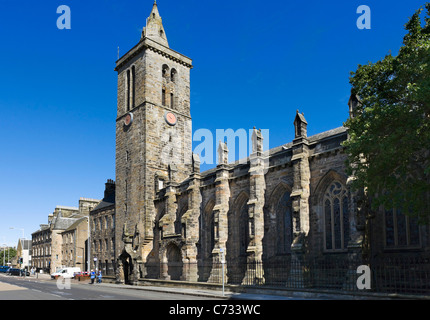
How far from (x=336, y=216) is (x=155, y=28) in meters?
32.5

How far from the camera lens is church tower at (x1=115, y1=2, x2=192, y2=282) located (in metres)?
40.7

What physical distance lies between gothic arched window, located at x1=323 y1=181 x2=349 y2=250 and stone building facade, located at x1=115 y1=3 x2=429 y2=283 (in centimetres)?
6

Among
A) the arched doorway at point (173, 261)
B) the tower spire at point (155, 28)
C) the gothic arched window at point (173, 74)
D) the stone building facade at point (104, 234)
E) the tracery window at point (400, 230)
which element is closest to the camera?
the tracery window at point (400, 230)

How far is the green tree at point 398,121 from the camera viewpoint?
15.5m

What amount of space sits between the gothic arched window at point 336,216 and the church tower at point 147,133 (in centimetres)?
1780

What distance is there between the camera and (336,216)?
1001 inches

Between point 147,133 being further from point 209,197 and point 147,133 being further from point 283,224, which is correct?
point 283,224

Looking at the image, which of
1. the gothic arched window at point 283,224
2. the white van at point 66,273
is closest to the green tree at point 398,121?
the gothic arched window at point 283,224

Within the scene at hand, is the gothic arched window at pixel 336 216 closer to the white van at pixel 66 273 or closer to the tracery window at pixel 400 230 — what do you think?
the tracery window at pixel 400 230

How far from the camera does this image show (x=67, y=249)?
219 feet
